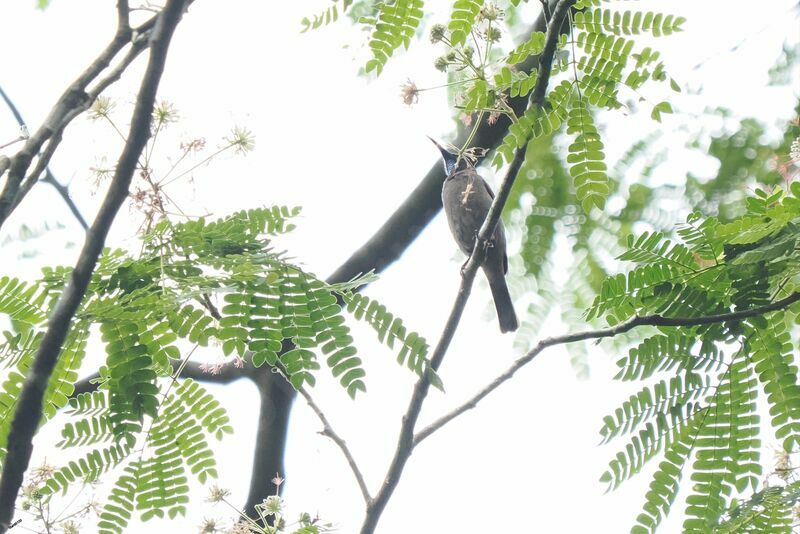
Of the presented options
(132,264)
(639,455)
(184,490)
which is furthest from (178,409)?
(639,455)

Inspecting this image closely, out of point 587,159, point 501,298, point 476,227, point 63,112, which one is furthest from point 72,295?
point 476,227

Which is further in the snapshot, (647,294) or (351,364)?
(647,294)

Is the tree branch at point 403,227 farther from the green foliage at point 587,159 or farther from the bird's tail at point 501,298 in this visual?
the green foliage at point 587,159

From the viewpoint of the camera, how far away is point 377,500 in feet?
10.4

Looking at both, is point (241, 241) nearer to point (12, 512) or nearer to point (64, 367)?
point (64, 367)

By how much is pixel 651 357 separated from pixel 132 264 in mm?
1729

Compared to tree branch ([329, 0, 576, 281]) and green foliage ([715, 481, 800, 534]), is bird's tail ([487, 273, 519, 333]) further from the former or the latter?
green foliage ([715, 481, 800, 534])

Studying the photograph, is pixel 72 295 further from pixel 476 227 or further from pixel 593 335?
pixel 476 227

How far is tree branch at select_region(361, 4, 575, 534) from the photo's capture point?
2.84 metres

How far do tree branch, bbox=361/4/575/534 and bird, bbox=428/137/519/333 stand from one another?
6.72 feet

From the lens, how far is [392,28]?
3.03 metres

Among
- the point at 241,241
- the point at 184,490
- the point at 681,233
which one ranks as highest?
the point at 681,233

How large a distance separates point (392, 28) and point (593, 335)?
1301mm

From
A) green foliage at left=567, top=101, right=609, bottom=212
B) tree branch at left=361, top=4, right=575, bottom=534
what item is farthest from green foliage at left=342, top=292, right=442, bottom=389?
green foliage at left=567, top=101, right=609, bottom=212
